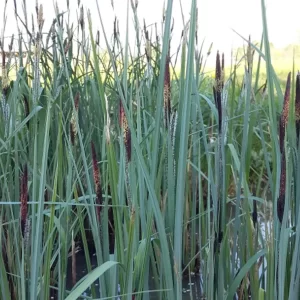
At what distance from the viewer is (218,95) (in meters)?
0.75

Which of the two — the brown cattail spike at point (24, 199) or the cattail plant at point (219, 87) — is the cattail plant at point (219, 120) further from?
the brown cattail spike at point (24, 199)

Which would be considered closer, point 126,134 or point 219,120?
point 126,134

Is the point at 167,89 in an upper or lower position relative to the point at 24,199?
upper

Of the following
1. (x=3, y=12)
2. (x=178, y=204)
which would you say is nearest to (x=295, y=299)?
(x=178, y=204)

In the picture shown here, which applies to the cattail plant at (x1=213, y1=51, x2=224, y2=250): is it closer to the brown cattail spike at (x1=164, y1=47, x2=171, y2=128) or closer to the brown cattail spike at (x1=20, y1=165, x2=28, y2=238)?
the brown cattail spike at (x1=164, y1=47, x2=171, y2=128)

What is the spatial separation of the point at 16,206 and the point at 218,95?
477 millimetres

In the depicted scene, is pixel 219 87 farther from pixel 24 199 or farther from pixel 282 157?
pixel 24 199

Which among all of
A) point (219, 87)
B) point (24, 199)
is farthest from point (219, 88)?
point (24, 199)

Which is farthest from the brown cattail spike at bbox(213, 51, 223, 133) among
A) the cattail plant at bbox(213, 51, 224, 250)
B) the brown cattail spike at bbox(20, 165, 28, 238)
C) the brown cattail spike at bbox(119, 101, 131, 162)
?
the brown cattail spike at bbox(20, 165, 28, 238)

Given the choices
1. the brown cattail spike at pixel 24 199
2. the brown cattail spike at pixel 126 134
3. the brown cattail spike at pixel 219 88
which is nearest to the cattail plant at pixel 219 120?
the brown cattail spike at pixel 219 88

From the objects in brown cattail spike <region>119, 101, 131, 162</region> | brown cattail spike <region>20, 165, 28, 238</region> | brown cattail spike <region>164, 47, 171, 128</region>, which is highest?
brown cattail spike <region>164, 47, 171, 128</region>

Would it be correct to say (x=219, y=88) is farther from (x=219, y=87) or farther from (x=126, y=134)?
(x=126, y=134)

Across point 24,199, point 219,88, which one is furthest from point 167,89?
point 24,199

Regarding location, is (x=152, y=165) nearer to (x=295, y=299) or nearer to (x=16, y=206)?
(x=295, y=299)
